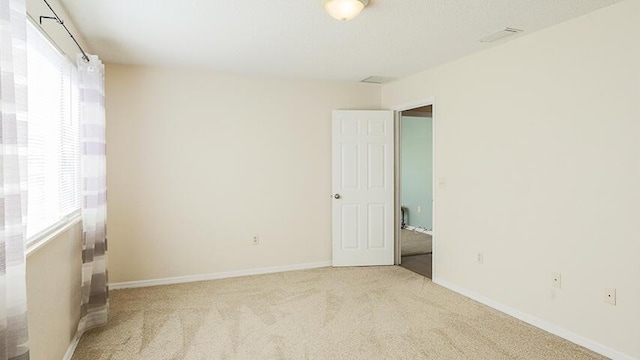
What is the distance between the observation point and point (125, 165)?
397 cm

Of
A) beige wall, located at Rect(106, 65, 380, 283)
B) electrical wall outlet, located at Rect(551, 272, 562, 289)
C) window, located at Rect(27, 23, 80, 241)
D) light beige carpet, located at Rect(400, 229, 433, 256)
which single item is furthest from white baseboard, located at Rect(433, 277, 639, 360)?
window, located at Rect(27, 23, 80, 241)

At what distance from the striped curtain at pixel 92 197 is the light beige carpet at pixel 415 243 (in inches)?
154

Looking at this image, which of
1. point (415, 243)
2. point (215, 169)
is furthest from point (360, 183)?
point (415, 243)

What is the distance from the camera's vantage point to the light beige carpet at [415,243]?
5648 mm

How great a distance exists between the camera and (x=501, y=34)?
3.03m

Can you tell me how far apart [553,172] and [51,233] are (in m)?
3.51

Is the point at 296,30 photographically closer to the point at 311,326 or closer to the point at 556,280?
the point at 311,326

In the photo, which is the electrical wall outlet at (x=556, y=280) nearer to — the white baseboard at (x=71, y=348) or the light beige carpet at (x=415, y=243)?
the light beige carpet at (x=415, y=243)

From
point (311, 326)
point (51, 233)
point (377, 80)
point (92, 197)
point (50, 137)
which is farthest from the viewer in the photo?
point (377, 80)

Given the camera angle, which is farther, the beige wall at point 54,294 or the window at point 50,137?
the window at point 50,137

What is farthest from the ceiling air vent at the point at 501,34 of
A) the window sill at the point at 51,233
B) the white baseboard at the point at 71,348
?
the white baseboard at the point at 71,348

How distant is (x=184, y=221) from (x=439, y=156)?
9.64 ft

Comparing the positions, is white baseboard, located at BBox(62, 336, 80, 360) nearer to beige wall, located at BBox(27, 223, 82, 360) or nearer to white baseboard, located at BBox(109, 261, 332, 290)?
beige wall, located at BBox(27, 223, 82, 360)

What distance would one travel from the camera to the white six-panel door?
4.77 meters
